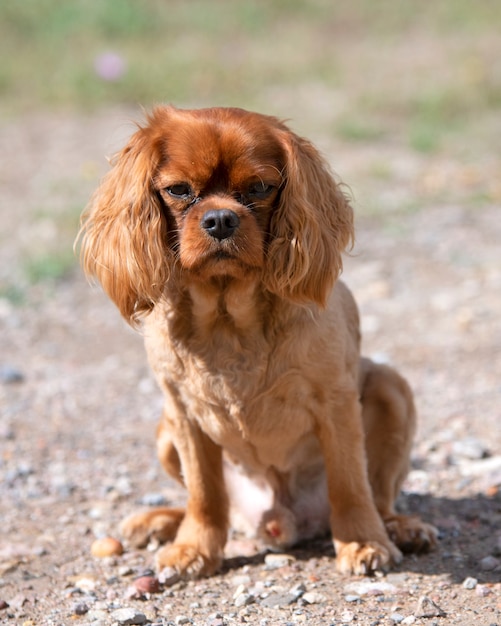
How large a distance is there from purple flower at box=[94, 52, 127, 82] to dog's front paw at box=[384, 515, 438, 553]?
10.3 meters

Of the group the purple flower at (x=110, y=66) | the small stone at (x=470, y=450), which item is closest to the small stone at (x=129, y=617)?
the small stone at (x=470, y=450)

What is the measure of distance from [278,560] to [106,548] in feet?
2.54

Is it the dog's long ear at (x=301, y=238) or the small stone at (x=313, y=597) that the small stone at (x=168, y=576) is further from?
the dog's long ear at (x=301, y=238)

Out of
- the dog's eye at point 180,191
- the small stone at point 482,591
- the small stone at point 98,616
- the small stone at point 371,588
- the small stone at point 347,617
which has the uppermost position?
the dog's eye at point 180,191

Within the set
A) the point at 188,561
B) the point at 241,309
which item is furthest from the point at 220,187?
the point at 188,561

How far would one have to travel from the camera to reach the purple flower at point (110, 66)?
13484mm

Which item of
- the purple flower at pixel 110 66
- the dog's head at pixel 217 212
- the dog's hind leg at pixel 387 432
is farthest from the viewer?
the purple flower at pixel 110 66

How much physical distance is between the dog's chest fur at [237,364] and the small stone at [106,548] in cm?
81

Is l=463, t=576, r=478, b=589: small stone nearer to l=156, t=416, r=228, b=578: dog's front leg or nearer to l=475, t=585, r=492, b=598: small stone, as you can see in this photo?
l=475, t=585, r=492, b=598: small stone

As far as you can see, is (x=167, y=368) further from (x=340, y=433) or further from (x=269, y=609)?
(x=269, y=609)

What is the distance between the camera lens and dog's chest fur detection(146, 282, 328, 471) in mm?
3855

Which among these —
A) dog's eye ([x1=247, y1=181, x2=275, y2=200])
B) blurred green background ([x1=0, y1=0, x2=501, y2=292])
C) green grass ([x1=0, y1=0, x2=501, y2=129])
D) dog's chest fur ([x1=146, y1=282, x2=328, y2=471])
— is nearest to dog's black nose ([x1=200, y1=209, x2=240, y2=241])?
dog's eye ([x1=247, y1=181, x2=275, y2=200])

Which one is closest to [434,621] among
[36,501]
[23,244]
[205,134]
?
[205,134]

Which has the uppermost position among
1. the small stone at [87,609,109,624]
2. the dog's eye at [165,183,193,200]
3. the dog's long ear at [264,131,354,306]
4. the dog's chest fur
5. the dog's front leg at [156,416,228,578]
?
the dog's eye at [165,183,193,200]
